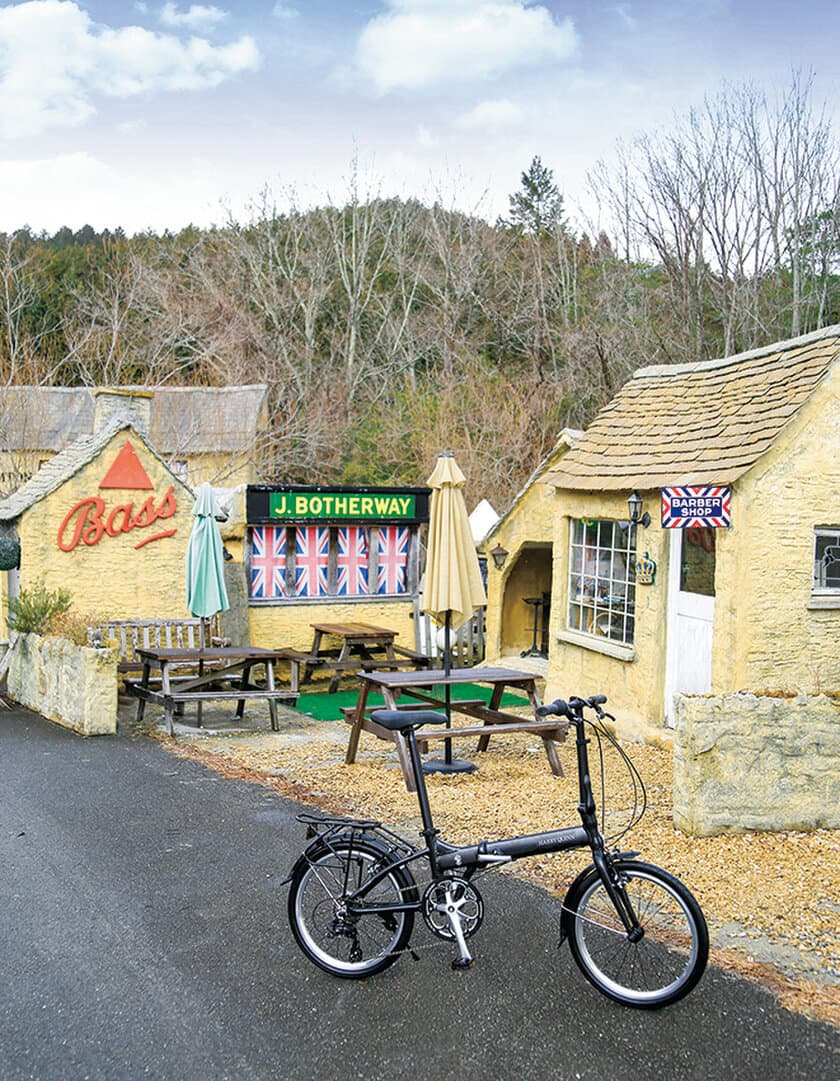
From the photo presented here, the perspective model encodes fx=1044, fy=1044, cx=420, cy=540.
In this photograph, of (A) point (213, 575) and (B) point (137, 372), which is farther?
(B) point (137, 372)

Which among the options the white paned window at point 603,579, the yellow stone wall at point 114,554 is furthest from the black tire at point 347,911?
the yellow stone wall at point 114,554

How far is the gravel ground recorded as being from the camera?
17.2ft

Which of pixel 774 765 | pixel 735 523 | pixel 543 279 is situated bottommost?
pixel 774 765

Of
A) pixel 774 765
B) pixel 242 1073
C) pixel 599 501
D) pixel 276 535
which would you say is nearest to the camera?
pixel 242 1073

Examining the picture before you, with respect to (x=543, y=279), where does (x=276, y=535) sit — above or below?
below

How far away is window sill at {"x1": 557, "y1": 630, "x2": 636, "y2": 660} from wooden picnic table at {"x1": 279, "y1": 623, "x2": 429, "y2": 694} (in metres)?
3.60

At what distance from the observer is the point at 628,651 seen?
441 inches

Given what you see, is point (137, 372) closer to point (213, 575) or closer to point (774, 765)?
point (213, 575)

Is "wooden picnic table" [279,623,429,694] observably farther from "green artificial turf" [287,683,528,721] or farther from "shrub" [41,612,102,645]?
"shrub" [41,612,102,645]

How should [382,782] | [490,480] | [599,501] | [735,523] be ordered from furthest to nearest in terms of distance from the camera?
[490,480] → [599,501] → [735,523] → [382,782]

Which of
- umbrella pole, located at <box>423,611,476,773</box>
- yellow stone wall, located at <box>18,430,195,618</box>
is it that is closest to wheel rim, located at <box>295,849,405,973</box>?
umbrella pole, located at <box>423,611,476,773</box>

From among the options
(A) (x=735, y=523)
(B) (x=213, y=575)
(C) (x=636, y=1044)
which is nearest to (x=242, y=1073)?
(C) (x=636, y=1044)

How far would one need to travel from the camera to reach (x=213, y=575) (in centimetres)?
1265

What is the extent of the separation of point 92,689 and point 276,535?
249 inches
